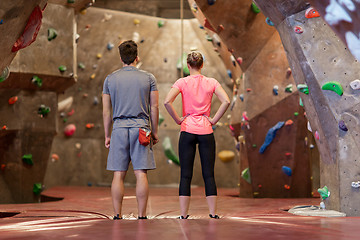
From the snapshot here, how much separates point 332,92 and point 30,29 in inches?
93.6

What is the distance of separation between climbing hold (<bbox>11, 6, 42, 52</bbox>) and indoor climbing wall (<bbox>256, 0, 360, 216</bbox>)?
1.83 metres

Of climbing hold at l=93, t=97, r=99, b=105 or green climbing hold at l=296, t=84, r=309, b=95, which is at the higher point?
climbing hold at l=93, t=97, r=99, b=105

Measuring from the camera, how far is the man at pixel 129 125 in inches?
156

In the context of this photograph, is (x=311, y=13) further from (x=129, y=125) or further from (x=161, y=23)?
(x=161, y=23)

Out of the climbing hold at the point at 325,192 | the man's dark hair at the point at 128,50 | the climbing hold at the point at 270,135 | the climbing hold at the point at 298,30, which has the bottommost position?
the climbing hold at the point at 325,192

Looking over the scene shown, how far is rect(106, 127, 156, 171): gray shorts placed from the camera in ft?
13.0

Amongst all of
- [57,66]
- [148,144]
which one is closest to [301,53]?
[148,144]

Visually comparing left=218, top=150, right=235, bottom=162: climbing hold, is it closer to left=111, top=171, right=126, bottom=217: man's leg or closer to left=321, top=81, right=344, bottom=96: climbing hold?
left=321, top=81, right=344, bottom=96: climbing hold

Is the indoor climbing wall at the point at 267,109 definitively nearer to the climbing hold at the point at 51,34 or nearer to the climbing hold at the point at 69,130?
the climbing hold at the point at 51,34

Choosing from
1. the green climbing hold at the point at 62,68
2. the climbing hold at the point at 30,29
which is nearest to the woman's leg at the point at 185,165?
the climbing hold at the point at 30,29

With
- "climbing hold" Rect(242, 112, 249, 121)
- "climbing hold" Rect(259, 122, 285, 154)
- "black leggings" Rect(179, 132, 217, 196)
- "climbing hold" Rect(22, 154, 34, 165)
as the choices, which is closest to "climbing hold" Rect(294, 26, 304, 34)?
"black leggings" Rect(179, 132, 217, 196)

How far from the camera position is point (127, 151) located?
4.02m

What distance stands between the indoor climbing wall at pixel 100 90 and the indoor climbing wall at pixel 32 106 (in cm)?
258

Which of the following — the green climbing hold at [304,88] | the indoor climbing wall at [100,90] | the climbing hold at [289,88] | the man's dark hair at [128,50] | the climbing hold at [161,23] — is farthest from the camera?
the climbing hold at [161,23]
